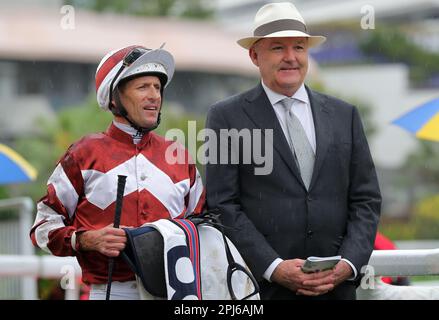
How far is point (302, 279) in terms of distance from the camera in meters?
3.70

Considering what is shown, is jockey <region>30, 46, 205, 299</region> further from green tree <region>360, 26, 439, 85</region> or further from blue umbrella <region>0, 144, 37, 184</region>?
green tree <region>360, 26, 439, 85</region>

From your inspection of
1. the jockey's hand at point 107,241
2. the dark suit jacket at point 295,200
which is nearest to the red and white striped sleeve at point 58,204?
the jockey's hand at point 107,241

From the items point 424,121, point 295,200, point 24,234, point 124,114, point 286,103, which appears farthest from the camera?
point 24,234

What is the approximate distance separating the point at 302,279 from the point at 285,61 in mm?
868

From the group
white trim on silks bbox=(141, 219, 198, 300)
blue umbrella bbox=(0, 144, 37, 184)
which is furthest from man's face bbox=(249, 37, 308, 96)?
blue umbrella bbox=(0, 144, 37, 184)

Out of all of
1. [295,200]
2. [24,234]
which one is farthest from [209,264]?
[24,234]

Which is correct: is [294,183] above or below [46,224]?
above

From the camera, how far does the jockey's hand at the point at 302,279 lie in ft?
12.1

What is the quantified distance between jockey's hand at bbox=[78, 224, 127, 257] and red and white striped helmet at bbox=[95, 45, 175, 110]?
538mm

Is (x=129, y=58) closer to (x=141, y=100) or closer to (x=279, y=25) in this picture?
(x=141, y=100)

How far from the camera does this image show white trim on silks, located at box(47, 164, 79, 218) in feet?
11.5

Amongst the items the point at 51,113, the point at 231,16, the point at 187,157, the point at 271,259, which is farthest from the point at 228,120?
the point at 231,16
